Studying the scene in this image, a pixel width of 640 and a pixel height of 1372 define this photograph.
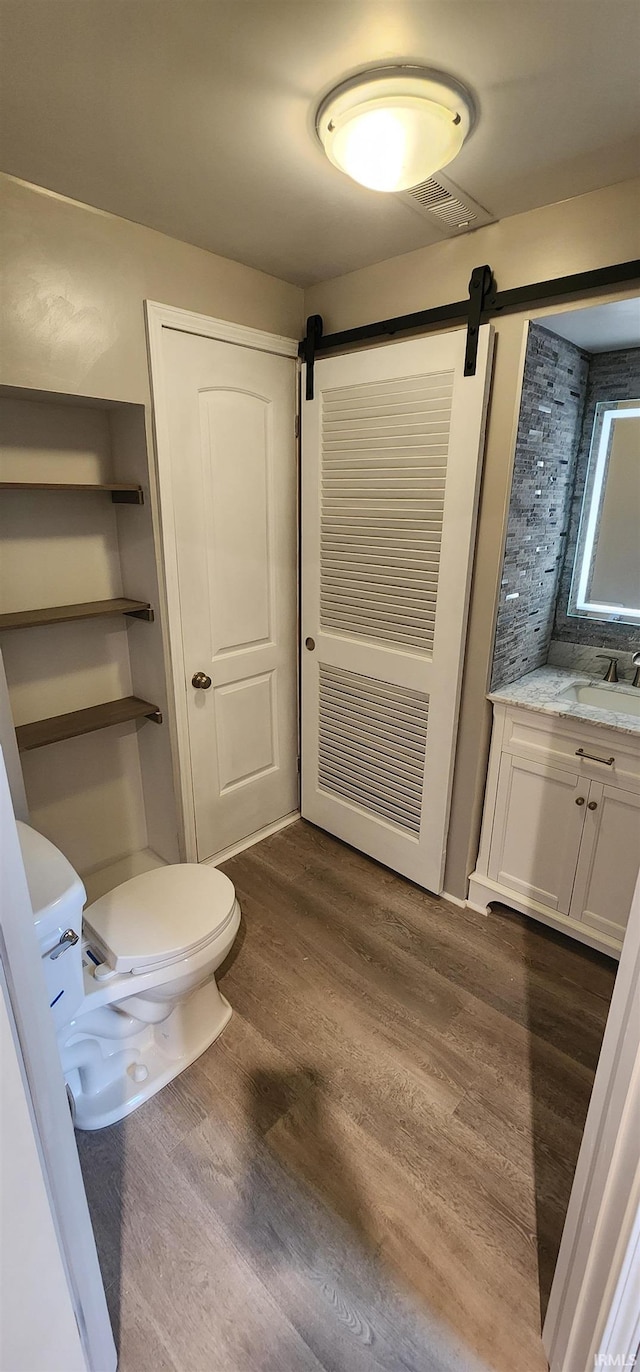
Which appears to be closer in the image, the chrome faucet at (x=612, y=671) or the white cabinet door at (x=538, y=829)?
the white cabinet door at (x=538, y=829)

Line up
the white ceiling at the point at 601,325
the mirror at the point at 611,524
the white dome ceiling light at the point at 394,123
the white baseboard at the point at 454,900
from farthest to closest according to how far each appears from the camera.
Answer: the white baseboard at the point at 454,900 → the mirror at the point at 611,524 → the white ceiling at the point at 601,325 → the white dome ceiling light at the point at 394,123

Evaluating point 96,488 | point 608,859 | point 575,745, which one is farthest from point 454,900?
point 96,488

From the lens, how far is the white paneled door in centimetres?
194

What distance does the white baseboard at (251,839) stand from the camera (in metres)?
2.42

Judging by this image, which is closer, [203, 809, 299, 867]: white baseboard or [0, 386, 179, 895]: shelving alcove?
[0, 386, 179, 895]: shelving alcove

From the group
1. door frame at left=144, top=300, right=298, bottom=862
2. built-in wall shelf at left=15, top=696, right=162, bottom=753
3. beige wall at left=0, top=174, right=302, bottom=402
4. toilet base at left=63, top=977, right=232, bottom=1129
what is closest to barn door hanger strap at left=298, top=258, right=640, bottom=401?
door frame at left=144, top=300, right=298, bottom=862

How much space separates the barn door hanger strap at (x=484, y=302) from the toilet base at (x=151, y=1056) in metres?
2.04

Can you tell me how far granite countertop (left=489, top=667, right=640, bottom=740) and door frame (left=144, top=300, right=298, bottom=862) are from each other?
1119mm

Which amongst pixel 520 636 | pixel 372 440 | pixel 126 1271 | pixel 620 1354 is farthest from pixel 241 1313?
pixel 372 440

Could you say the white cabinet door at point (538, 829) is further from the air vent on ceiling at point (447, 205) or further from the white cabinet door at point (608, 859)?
the air vent on ceiling at point (447, 205)

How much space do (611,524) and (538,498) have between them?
401 mm

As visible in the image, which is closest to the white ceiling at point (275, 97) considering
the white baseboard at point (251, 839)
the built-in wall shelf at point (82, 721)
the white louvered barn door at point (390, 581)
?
the white louvered barn door at point (390, 581)

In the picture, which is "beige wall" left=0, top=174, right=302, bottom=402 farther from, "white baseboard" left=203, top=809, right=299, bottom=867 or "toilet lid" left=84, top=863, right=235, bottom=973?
"white baseboard" left=203, top=809, right=299, bottom=867

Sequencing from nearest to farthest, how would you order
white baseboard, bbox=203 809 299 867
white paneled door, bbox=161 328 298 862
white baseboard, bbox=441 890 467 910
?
white paneled door, bbox=161 328 298 862
white baseboard, bbox=441 890 467 910
white baseboard, bbox=203 809 299 867
